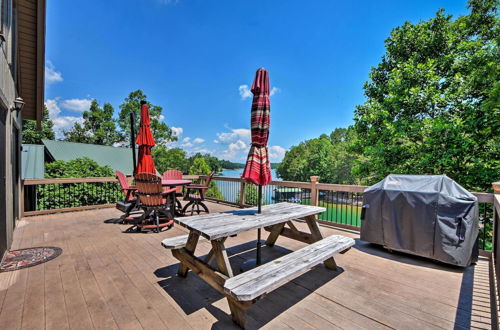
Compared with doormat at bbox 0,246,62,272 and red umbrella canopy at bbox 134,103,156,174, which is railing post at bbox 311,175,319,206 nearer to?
red umbrella canopy at bbox 134,103,156,174

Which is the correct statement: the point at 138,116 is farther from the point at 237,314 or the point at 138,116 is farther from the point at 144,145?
the point at 237,314

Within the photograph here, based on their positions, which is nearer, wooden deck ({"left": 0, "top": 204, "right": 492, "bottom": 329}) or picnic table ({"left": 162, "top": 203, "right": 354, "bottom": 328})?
picnic table ({"left": 162, "top": 203, "right": 354, "bottom": 328})

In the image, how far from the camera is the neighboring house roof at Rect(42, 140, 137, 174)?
1497 centimetres

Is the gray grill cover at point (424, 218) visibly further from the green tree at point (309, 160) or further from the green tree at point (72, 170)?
the green tree at point (309, 160)

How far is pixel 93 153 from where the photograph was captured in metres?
16.3

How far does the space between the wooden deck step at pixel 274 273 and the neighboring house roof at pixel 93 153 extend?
17.6 meters

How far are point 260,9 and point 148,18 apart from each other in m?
5.09

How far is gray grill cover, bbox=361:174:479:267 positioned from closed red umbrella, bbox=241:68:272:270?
190 centimetres

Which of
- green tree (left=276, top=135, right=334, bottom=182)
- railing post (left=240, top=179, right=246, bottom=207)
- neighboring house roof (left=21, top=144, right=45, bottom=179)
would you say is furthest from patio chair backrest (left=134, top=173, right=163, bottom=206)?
green tree (left=276, top=135, right=334, bottom=182)

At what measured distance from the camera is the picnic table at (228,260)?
1491mm

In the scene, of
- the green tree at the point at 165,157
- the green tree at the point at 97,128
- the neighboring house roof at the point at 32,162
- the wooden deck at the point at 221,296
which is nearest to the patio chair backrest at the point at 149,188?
the wooden deck at the point at 221,296

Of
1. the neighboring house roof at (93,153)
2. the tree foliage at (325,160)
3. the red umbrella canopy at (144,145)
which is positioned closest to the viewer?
the red umbrella canopy at (144,145)

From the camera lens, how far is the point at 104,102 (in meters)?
25.9

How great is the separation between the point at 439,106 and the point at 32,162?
19.8m
